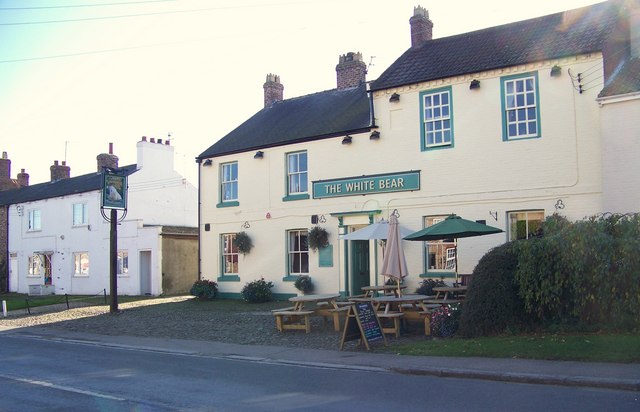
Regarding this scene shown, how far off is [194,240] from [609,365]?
25.1 metres

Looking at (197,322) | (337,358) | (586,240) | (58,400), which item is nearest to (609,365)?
(586,240)

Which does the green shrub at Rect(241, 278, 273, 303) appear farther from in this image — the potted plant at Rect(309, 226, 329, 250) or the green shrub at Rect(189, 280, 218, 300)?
the potted plant at Rect(309, 226, 329, 250)

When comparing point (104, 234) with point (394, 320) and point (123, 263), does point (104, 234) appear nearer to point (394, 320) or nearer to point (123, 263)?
point (123, 263)

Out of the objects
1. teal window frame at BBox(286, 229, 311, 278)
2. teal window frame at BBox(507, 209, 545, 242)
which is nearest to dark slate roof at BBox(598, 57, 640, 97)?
teal window frame at BBox(507, 209, 545, 242)

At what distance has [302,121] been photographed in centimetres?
2478

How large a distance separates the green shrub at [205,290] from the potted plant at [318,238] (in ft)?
17.5

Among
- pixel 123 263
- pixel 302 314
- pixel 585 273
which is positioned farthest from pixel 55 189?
pixel 585 273

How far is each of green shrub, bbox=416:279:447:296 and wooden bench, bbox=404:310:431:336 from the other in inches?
181

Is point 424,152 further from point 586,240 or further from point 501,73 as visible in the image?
point 586,240

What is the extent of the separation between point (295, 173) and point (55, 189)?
20.5m

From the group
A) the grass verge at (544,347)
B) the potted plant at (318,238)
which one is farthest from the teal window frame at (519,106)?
the grass verge at (544,347)

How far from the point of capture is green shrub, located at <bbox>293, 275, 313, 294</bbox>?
22266 millimetres

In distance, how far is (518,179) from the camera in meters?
18.1

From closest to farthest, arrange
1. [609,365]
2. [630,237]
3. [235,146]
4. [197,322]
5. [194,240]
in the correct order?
[609,365]
[630,237]
[197,322]
[235,146]
[194,240]
